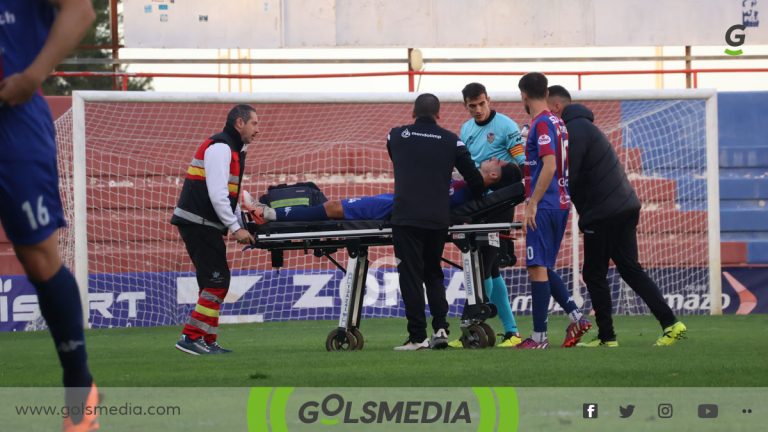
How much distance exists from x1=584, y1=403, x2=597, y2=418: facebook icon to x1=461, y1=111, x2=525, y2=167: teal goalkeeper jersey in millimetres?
4610

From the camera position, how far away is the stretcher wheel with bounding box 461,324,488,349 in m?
8.88

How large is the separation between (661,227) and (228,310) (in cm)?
597

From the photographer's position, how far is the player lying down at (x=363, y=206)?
29.2 feet

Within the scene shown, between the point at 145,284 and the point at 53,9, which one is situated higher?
the point at 53,9

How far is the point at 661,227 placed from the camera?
1675 centimetres

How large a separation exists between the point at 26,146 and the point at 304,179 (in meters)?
13.1

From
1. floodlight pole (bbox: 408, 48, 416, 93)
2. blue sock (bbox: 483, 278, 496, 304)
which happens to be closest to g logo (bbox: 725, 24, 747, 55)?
floodlight pole (bbox: 408, 48, 416, 93)

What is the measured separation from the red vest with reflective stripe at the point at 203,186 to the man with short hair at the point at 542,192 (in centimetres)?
211

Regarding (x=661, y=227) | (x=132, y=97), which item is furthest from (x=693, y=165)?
(x=132, y=97)

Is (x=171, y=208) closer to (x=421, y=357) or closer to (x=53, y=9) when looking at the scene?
(x=421, y=357)

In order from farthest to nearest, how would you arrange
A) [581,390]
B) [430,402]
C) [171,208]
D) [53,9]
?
[171,208], [581,390], [430,402], [53,9]

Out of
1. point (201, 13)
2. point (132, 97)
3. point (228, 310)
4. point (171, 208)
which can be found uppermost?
point (201, 13)

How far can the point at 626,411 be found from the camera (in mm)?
4742

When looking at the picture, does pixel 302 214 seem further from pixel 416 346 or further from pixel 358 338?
pixel 416 346
